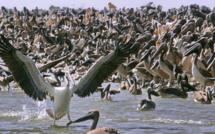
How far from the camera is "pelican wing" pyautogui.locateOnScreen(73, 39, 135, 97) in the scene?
363 inches

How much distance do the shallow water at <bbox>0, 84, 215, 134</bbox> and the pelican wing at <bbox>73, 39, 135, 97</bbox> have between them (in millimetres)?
→ 530

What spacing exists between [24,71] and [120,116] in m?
1.99

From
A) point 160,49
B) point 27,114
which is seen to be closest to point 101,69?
point 27,114

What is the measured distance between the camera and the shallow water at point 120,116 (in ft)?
28.9

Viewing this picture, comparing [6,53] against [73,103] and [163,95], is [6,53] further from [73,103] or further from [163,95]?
[163,95]

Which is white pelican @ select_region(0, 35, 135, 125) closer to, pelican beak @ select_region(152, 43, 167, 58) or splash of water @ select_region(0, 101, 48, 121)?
splash of water @ select_region(0, 101, 48, 121)

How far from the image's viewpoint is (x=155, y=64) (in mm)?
14680

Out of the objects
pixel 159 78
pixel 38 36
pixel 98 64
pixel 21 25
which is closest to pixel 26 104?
pixel 98 64

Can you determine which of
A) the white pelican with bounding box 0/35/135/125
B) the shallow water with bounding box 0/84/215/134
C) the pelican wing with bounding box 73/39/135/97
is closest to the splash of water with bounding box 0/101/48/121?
the shallow water with bounding box 0/84/215/134

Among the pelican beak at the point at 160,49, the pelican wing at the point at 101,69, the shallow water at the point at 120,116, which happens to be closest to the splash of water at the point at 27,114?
the shallow water at the point at 120,116

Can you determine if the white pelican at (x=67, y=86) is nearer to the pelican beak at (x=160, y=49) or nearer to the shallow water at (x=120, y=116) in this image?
the shallow water at (x=120, y=116)

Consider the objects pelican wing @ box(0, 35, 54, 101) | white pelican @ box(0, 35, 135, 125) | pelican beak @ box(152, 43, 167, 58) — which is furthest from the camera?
A: pelican beak @ box(152, 43, 167, 58)

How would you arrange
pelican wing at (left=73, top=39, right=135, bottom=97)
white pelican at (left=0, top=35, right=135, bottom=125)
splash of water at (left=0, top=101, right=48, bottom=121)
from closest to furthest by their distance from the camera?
1. white pelican at (left=0, top=35, right=135, bottom=125)
2. pelican wing at (left=73, top=39, right=135, bottom=97)
3. splash of water at (left=0, top=101, right=48, bottom=121)

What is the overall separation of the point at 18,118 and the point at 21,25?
23.3m
